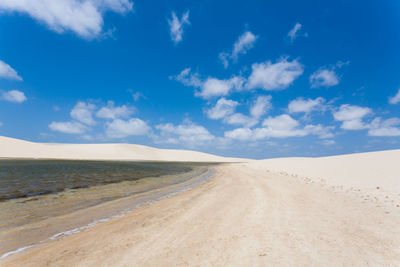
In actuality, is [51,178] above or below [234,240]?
above

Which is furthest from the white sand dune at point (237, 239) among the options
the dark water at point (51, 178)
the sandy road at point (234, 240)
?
the dark water at point (51, 178)

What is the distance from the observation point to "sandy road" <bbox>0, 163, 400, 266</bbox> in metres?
4.13

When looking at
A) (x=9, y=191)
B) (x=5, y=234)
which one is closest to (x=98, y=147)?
(x=9, y=191)

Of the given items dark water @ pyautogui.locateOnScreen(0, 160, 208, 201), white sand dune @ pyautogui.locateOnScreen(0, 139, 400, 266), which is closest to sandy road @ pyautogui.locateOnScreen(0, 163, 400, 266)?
white sand dune @ pyautogui.locateOnScreen(0, 139, 400, 266)

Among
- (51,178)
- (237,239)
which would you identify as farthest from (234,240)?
(51,178)

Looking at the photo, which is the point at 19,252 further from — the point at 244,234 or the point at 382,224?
the point at 382,224

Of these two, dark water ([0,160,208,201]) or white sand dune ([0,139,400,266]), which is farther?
dark water ([0,160,208,201])

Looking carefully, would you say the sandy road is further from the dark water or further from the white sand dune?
the dark water

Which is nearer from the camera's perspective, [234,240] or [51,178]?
[234,240]

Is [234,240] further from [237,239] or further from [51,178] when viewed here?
[51,178]

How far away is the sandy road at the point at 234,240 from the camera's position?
13.5ft

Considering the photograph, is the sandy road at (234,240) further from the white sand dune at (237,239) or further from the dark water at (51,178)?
the dark water at (51,178)

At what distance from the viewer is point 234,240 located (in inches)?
197

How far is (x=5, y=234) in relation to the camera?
569cm
